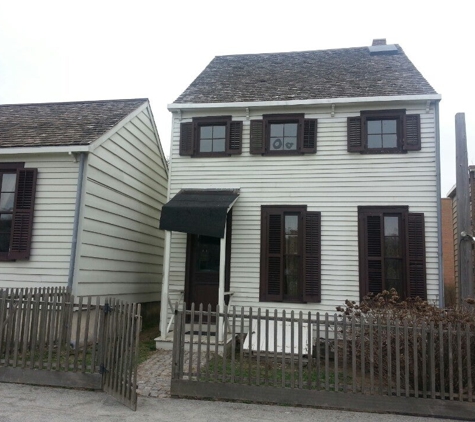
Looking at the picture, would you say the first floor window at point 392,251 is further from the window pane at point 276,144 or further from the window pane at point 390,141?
the window pane at point 276,144

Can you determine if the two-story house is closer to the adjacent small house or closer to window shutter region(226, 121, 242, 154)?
window shutter region(226, 121, 242, 154)

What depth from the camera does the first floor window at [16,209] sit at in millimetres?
9297

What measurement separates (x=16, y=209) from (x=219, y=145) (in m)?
4.76

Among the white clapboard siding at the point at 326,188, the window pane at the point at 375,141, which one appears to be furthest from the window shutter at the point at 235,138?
the window pane at the point at 375,141

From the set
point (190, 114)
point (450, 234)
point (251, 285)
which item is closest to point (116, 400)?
point (251, 285)

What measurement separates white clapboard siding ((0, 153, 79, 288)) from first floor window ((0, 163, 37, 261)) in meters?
0.13

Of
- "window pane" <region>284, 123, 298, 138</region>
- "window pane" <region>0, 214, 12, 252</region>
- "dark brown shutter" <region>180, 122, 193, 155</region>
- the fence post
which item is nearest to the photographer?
the fence post

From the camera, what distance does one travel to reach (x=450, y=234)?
21734 millimetres

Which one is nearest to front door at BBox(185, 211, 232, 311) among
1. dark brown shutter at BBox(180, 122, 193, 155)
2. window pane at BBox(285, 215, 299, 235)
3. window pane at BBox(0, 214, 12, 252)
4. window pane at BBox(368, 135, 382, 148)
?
window pane at BBox(285, 215, 299, 235)

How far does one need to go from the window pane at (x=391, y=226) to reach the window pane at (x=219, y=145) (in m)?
4.13

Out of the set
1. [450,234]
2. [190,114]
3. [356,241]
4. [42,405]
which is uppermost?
[190,114]

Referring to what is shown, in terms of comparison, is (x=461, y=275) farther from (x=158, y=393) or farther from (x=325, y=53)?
(x=325, y=53)

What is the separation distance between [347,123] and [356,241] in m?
2.74

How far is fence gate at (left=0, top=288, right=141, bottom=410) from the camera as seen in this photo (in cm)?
571
